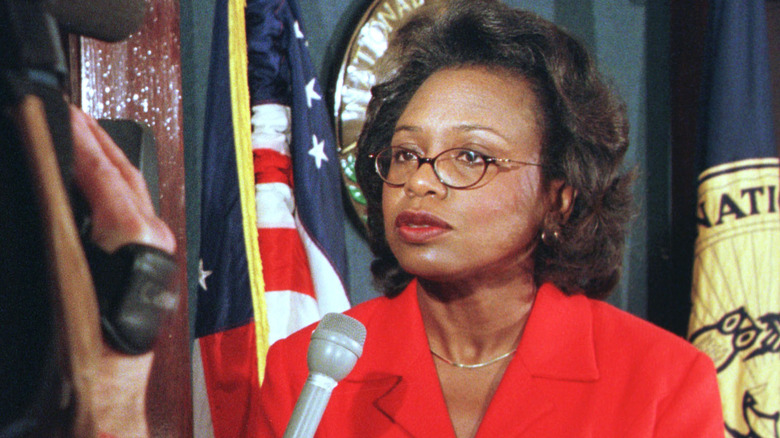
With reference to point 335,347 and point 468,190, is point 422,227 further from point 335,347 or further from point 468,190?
point 335,347

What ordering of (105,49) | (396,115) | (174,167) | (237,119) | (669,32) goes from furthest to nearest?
(669,32) < (237,119) < (396,115) < (174,167) < (105,49)

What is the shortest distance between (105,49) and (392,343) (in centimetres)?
93

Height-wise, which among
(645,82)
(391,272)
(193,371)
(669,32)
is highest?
(669,32)

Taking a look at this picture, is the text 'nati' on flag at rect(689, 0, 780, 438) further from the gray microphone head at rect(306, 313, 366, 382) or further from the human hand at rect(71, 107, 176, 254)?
the human hand at rect(71, 107, 176, 254)

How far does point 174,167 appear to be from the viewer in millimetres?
507

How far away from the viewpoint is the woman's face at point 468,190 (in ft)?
3.52

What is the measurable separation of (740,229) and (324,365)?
5.53ft

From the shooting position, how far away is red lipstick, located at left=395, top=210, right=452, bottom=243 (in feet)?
3.50

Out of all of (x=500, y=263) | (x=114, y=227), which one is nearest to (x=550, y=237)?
(x=500, y=263)

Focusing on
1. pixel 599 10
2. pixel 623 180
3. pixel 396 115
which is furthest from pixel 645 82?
pixel 396 115

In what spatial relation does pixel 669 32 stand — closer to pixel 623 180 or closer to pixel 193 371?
pixel 623 180

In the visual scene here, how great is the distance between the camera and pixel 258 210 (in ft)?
5.43

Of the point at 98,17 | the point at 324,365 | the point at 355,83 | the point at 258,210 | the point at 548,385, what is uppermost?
the point at 355,83

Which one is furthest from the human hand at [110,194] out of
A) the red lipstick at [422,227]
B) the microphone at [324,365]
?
the red lipstick at [422,227]
